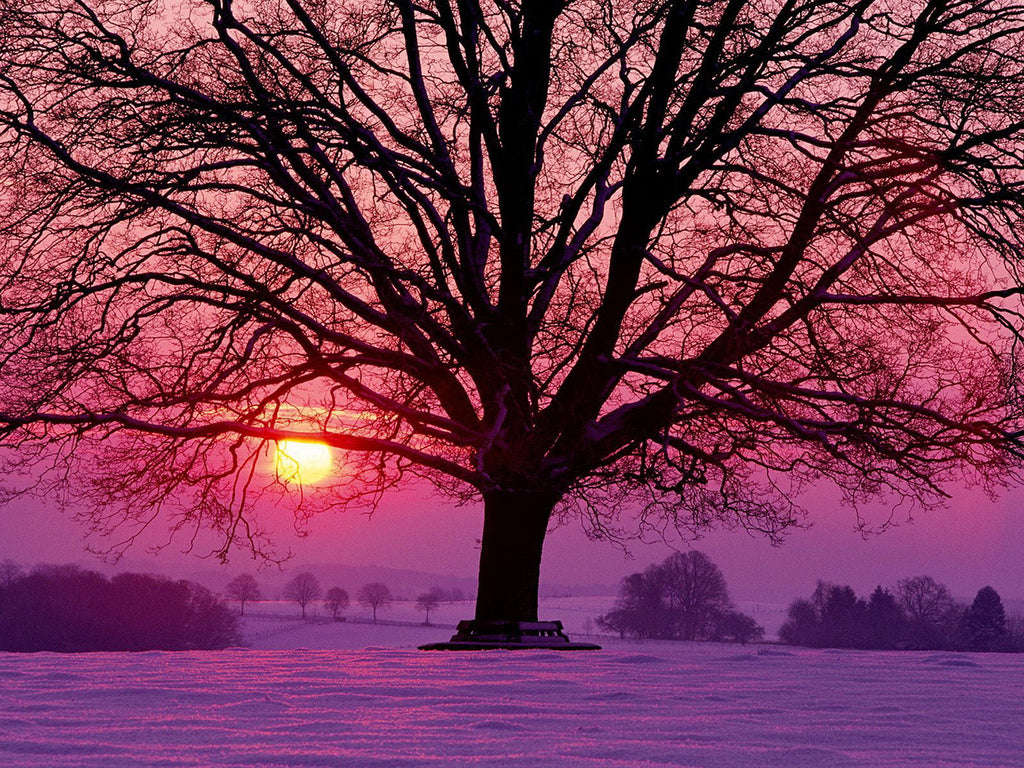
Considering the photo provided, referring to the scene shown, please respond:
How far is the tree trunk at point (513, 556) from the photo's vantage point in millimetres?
11703

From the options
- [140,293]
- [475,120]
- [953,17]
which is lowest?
[140,293]

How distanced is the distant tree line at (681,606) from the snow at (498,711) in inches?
2100

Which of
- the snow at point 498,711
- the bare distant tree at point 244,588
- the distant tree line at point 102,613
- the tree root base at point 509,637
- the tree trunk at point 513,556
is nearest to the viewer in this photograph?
the snow at point 498,711

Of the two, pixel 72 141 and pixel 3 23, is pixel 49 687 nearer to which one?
pixel 72 141

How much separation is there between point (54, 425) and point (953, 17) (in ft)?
36.4

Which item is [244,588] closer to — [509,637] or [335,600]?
[335,600]

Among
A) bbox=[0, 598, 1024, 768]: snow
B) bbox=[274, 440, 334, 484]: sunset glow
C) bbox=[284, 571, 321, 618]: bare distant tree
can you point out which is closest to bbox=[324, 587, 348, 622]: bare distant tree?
bbox=[284, 571, 321, 618]: bare distant tree

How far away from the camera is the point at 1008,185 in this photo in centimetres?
1116

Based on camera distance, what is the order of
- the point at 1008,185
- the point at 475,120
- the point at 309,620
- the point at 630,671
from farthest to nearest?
the point at 309,620 → the point at 475,120 → the point at 1008,185 → the point at 630,671

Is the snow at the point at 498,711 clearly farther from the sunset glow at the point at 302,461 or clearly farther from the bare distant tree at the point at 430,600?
the bare distant tree at the point at 430,600

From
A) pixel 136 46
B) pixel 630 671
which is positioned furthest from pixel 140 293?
pixel 630 671

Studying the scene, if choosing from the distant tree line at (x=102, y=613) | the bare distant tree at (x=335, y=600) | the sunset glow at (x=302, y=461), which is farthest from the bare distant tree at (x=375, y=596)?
the sunset glow at (x=302, y=461)

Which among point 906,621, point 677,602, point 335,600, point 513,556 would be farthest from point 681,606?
point 513,556

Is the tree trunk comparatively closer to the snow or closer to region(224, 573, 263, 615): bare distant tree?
the snow
